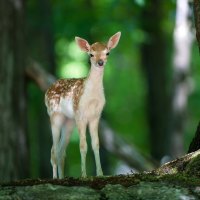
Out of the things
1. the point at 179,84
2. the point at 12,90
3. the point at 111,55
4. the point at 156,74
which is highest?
the point at 111,55

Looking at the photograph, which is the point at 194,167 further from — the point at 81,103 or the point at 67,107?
the point at 67,107

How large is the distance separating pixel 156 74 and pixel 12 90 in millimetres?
7447

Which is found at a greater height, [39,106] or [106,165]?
[39,106]

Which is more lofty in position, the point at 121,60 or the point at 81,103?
the point at 121,60

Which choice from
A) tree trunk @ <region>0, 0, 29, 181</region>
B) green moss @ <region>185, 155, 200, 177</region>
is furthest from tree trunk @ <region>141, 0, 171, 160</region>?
green moss @ <region>185, 155, 200, 177</region>

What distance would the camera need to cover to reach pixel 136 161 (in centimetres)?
1059

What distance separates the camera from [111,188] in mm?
5199

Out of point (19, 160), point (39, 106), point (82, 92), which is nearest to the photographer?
point (82, 92)

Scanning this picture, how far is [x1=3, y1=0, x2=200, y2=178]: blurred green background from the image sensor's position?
13.6m

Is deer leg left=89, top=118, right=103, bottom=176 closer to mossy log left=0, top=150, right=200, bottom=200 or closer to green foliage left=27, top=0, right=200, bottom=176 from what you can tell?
mossy log left=0, top=150, right=200, bottom=200

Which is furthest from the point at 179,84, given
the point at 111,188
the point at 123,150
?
the point at 111,188

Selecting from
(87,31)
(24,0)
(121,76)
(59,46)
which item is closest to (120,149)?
(24,0)

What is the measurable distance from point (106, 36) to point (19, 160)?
Result: 5.75m

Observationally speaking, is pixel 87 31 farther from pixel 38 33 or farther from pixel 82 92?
pixel 82 92
